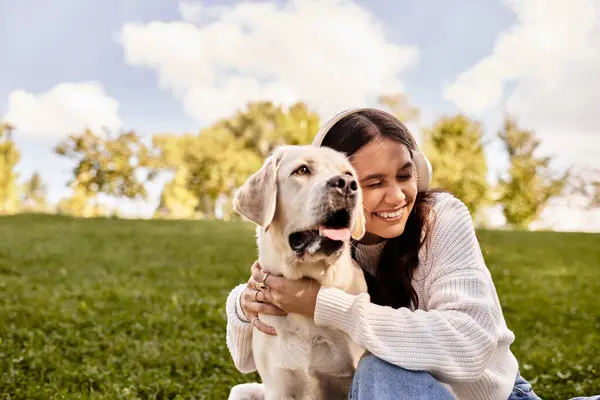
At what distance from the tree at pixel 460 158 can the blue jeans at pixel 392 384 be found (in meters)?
28.3

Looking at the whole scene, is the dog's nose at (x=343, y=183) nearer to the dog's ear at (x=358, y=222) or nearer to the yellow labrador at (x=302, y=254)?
the yellow labrador at (x=302, y=254)

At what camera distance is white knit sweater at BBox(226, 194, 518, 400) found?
107 inches

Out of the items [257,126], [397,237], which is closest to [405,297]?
[397,237]

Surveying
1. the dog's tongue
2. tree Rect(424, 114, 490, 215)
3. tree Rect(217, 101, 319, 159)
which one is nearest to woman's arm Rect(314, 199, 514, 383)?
the dog's tongue

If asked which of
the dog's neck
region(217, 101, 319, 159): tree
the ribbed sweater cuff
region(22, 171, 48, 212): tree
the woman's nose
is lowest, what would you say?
region(22, 171, 48, 212): tree

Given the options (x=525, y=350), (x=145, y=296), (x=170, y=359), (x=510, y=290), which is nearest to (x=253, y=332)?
(x=170, y=359)

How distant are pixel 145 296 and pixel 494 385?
8.26 meters

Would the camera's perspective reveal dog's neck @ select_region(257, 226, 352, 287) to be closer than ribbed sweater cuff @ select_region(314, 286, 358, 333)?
No

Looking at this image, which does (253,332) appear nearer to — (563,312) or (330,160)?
(330,160)

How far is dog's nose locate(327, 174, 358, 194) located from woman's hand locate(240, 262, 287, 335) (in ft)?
2.48

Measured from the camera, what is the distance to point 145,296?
33.9ft

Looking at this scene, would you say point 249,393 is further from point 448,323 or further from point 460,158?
point 460,158

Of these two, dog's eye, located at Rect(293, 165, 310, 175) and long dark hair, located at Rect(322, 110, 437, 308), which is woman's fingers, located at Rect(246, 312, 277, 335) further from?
dog's eye, located at Rect(293, 165, 310, 175)

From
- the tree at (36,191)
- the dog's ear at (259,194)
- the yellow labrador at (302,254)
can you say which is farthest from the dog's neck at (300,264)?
the tree at (36,191)
